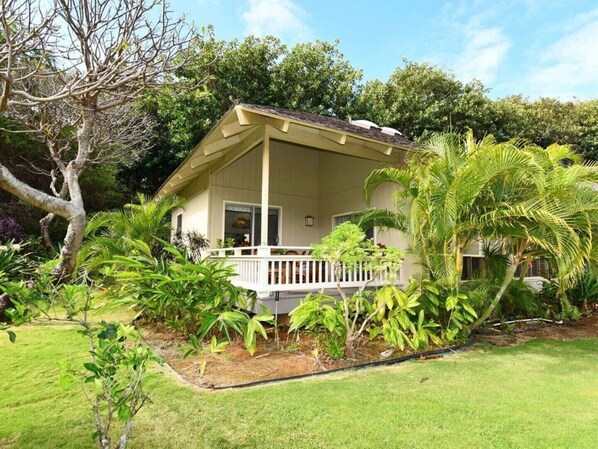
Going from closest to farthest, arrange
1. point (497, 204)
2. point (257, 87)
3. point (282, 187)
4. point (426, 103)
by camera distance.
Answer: point (497, 204) → point (282, 187) → point (257, 87) → point (426, 103)

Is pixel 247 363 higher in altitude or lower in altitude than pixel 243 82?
lower

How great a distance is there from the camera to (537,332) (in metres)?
6.66

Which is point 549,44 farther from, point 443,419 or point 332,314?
point 443,419

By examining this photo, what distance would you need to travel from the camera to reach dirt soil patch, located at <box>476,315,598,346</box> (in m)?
6.11

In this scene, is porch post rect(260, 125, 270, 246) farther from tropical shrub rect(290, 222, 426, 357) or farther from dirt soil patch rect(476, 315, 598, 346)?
dirt soil patch rect(476, 315, 598, 346)

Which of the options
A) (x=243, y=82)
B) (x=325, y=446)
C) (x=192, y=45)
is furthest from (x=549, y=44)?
(x=325, y=446)

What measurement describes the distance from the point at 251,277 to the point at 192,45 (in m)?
4.04

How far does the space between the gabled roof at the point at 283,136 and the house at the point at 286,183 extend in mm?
19

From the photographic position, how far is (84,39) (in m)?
5.02

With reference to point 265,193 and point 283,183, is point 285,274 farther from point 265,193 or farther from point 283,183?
point 283,183

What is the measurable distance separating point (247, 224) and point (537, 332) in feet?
23.2

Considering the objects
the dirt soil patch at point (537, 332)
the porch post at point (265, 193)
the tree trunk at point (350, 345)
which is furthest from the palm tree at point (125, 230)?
the dirt soil patch at point (537, 332)

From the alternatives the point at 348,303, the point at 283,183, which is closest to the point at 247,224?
the point at 283,183

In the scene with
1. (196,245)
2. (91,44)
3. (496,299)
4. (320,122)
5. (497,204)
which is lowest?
(496,299)
